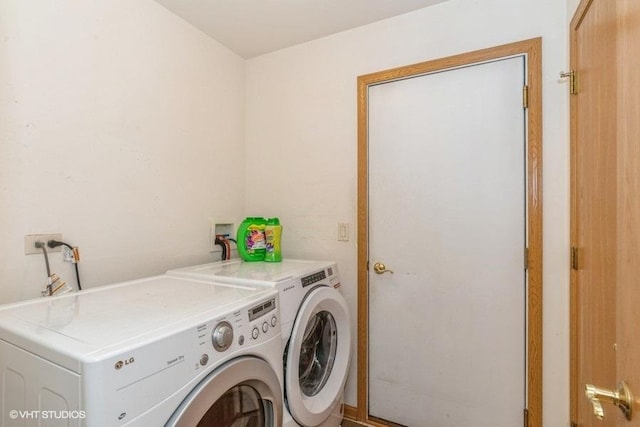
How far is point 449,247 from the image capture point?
5.46 ft

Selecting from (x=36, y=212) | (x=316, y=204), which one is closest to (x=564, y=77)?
(x=316, y=204)

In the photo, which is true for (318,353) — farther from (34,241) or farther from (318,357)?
(34,241)

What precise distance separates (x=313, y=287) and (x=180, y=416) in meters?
0.84

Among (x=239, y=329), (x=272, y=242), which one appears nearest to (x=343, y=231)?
(x=272, y=242)

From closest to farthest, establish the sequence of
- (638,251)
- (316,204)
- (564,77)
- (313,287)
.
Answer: (638,251)
(564,77)
(313,287)
(316,204)

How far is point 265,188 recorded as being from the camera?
2240 millimetres

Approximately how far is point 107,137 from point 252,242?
0.89 m

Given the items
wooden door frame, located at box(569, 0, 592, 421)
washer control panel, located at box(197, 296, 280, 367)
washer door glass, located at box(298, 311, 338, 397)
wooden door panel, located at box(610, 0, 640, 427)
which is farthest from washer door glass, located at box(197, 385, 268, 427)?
wooden door frame, located at box(569, 0, 592, 421)

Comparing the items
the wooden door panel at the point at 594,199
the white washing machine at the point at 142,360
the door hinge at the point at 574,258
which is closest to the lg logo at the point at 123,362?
the white washing machine at the point at 142,360

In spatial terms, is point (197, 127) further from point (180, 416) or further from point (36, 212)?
point (180, 416)

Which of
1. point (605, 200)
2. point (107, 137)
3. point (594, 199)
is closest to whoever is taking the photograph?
point (605, 200)

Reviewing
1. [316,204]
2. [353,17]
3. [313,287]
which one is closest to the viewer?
[313,287]

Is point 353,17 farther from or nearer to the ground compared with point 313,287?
farther from the ground

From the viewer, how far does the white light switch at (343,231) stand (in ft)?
6.40
